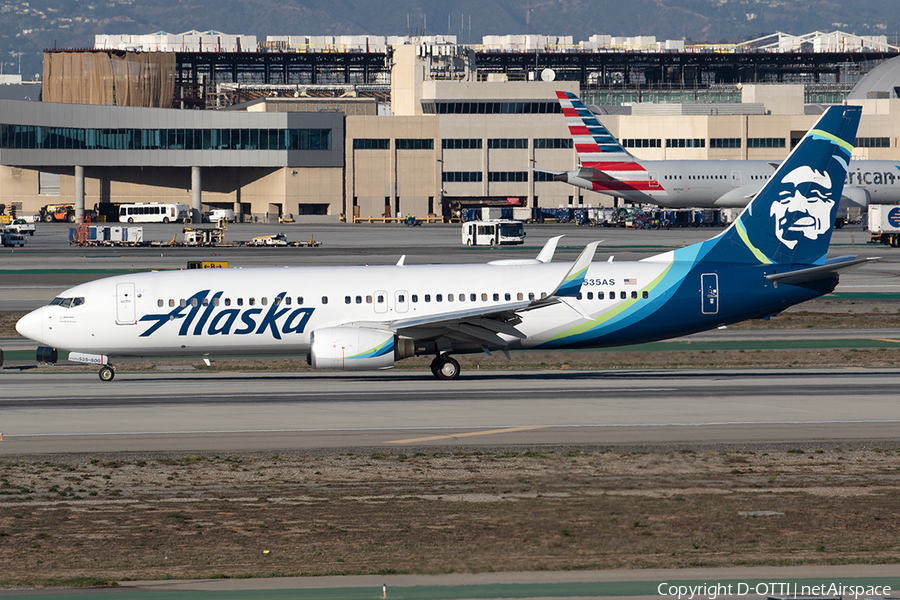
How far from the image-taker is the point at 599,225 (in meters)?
139

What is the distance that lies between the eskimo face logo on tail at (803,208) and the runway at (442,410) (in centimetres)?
521

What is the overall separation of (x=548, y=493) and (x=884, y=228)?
8720 cm

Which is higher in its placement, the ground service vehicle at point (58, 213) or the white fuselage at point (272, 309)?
the ground service vehicle at point (58, 213)

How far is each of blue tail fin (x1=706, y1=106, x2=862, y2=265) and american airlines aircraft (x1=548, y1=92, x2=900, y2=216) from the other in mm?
→ 78438

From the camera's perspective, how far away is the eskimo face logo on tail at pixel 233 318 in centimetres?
3684

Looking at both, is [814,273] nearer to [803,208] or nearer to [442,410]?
[803,208]

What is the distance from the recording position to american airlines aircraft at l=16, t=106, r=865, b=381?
121ft

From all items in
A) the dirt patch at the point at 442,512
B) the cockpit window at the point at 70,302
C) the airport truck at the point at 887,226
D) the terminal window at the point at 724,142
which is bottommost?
the dirt patch at the point at 442,512

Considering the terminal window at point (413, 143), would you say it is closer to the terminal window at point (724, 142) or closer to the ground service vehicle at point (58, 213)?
the terminal window at point (724, 142)

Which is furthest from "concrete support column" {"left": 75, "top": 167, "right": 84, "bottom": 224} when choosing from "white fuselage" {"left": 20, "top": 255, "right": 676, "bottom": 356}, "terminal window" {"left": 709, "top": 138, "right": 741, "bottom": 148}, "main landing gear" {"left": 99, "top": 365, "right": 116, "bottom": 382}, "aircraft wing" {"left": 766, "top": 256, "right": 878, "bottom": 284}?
"aircraft wing" {"left": 766, "top": 256, "right": 878, "bottom": 284}

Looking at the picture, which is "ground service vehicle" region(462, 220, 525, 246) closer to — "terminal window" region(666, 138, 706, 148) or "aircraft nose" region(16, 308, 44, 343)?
"terminal window" region(666, 138, 706, 148)

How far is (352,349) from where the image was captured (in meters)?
35.2

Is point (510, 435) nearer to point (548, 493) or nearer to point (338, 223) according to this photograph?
point (548, 493)

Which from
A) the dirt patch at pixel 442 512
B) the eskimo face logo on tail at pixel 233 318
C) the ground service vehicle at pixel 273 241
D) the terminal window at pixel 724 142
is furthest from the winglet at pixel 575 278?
the terminal window at pixel 724 142
